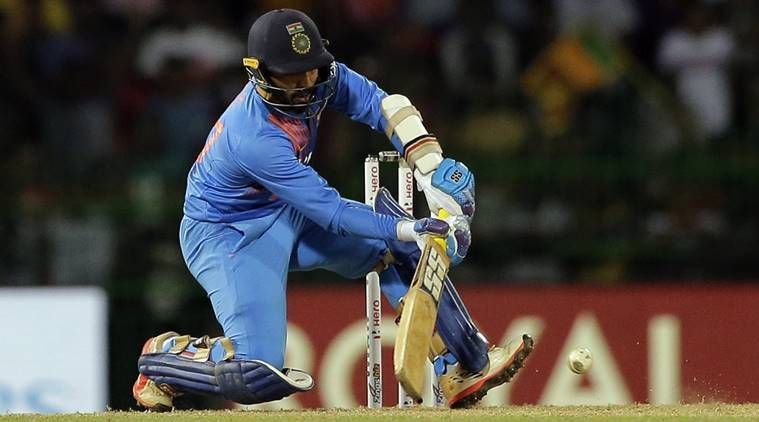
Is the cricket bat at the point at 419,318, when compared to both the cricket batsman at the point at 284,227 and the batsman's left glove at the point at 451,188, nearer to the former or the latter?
the cricket batsman at the point at 284,227

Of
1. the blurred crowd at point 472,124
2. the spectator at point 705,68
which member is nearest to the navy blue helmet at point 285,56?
the blurred crowd at point 472,124

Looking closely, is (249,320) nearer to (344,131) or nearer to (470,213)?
(470,213)

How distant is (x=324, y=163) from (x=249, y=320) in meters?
4.56

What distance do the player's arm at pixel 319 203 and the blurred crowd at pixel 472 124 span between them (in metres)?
4.10

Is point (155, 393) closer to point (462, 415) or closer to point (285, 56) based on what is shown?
point (462, 415)

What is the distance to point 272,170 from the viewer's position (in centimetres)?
786

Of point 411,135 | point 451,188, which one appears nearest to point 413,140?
point 411,135

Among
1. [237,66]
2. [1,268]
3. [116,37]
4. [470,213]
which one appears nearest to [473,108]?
[237,66]

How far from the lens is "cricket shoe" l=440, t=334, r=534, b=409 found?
837 centimetres

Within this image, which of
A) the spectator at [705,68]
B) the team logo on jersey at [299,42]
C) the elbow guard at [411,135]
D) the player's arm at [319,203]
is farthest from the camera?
the spectator at [705,68]

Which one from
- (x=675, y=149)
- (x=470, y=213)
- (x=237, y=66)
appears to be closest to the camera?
(x=470, y=213)

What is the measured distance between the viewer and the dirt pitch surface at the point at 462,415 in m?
7.62

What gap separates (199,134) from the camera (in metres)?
12.9

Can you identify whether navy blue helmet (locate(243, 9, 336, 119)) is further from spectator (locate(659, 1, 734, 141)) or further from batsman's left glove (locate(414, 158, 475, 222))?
spectator (locate(659, 1, 734, 141))
